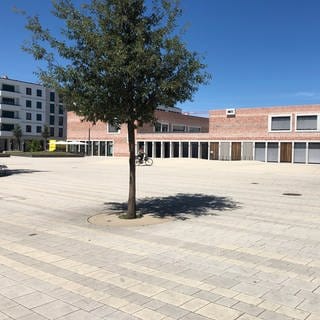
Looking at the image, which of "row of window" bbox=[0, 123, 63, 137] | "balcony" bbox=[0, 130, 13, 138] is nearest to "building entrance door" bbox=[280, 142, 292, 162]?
"balcony" bbox=[0, 130, 13, 138]

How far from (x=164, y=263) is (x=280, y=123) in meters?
42.8

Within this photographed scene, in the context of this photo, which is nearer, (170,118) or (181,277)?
(181,277)

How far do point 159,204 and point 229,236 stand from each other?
4.92 metres

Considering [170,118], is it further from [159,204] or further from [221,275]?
[221,275]

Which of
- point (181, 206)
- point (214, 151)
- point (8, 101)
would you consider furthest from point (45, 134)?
point (181, 206)

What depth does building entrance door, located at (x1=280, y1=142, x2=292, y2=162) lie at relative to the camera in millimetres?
45969

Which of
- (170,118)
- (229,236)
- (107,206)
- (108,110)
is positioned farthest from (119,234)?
(170,118)

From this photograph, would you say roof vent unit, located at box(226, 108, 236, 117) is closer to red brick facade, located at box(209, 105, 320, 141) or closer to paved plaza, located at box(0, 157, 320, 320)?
red brick facade, located at box(209, 105, 320, 141)

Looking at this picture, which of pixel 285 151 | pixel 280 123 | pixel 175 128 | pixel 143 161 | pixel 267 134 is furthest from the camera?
pixel 175 128

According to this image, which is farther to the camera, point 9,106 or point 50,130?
point 50,130

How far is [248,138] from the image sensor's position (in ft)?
162

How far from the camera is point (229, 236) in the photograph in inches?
346

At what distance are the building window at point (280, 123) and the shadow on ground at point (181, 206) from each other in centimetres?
3341

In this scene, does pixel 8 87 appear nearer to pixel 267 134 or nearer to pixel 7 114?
pixel 7 114
